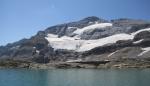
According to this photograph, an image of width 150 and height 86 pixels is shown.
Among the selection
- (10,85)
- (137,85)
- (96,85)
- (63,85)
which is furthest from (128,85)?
(10,85)

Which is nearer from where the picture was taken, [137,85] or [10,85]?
[137,85]

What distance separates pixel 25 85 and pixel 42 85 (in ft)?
17.4

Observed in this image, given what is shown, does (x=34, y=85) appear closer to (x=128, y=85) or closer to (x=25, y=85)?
(x=25, y=85)

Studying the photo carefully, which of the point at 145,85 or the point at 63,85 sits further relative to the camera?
the point at 63,85

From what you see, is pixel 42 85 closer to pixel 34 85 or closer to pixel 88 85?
pixel 34 85

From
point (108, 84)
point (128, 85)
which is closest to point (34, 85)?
point (108, 84)

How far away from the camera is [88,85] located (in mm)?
94688

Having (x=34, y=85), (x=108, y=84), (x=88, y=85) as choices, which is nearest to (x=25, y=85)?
(x=34, y=85)

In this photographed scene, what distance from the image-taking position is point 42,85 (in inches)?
3851

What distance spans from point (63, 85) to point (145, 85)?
23.9 m

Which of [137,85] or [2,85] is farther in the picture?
[2,85]

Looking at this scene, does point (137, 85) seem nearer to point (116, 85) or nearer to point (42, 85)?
point (116, 85)

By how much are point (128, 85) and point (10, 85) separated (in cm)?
3565

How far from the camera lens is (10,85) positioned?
9694cm
